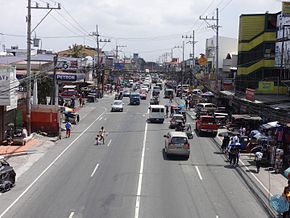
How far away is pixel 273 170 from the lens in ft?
96.2

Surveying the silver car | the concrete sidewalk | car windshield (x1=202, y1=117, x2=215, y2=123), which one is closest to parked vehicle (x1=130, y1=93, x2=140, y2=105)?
car windshield (x1=202, y1=117, x2=215, y2=123)

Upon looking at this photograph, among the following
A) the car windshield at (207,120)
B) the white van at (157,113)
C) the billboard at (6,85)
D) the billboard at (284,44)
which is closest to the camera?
the billboard at (6,85)

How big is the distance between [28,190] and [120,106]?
149ft

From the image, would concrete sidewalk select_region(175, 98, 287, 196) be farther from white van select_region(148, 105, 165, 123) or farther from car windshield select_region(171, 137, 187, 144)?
white van select_region(148, 105, 165, 123)

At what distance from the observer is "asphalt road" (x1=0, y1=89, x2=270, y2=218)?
19.5 m

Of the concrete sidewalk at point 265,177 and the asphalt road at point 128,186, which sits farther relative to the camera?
the concrete sidewalk at point 265,177

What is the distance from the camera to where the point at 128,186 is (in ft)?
78.0

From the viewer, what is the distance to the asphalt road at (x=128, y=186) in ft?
63.9

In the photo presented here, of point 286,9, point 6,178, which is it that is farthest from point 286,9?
point 6,178

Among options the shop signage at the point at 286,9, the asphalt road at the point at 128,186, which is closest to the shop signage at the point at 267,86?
the shop signage at the point at 286,9

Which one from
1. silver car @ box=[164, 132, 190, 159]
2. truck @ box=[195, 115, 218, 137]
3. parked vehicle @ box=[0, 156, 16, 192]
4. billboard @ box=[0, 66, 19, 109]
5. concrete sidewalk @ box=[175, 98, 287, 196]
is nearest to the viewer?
parked vehicle @ box=[0, 156, 16, 192]

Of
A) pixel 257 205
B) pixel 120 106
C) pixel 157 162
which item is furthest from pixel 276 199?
pixel 120 106

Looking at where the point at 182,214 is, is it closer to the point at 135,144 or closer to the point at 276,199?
the point at 276,199

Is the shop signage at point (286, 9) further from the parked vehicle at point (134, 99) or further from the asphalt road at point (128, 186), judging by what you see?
the parked vehicle at point (134, 99)
